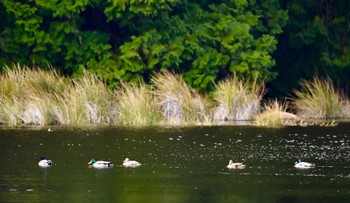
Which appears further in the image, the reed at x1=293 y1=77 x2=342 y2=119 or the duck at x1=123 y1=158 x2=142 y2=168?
the reed at x1=293 y1=77 x2=342 y2=119

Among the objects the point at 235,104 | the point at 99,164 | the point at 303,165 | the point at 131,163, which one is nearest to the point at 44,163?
the point at 99,164

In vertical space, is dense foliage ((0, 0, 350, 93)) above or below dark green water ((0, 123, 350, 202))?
above

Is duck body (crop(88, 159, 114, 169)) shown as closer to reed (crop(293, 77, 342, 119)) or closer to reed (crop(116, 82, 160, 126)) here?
reed (crop(116, 82, 160, 126))

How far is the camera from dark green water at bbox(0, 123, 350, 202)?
23281 millimetres

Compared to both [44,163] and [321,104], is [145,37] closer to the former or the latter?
[321,104]

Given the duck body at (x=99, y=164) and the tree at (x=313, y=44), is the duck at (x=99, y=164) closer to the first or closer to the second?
the duck body at (x=99, y=164)

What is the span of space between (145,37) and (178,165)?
12.9m

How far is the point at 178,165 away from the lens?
27.5 meters

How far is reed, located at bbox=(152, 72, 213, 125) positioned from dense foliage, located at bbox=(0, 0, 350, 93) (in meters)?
1.87

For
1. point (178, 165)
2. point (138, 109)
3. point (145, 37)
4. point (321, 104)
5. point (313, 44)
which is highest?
point (313, 44)

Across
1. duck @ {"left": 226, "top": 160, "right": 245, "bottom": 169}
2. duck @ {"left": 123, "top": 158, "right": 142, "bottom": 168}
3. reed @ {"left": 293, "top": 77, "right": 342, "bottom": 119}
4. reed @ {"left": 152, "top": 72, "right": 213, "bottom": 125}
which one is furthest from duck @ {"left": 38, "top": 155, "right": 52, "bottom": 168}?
reed @ {"left": 293, "top": 77, "right": 342, "bottom": 119}

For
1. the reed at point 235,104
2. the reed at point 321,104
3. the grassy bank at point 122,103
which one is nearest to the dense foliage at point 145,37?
the grassy bank at point 122,103

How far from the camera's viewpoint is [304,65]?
150ft

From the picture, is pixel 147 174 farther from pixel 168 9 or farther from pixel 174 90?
pixel 168 9
